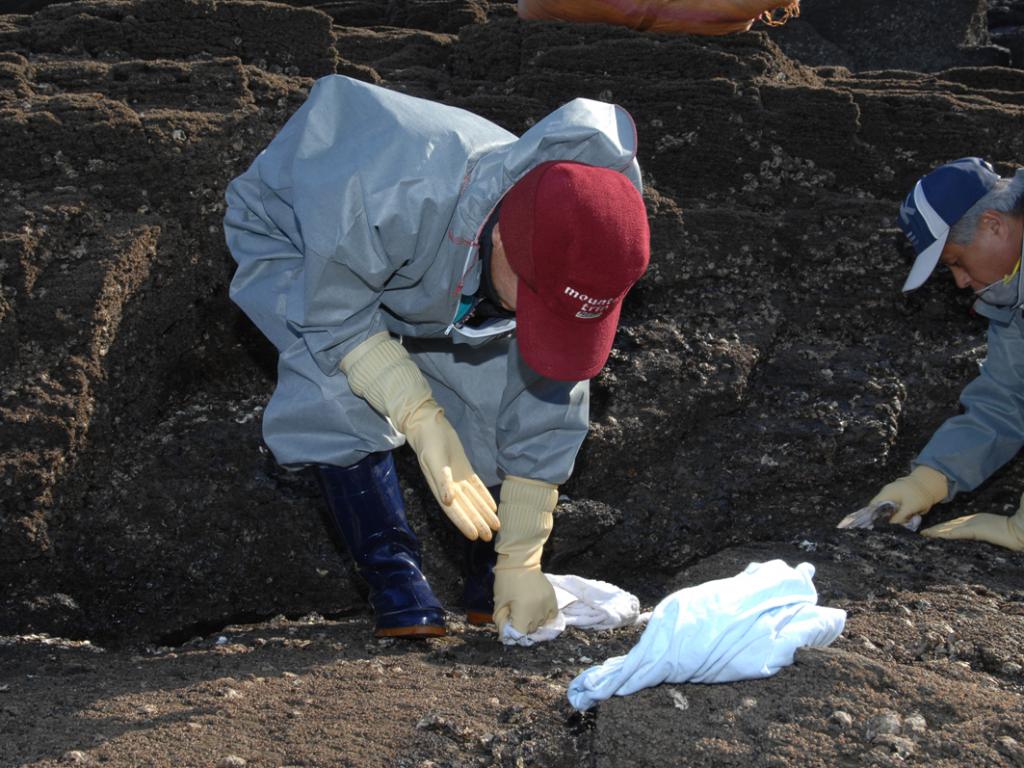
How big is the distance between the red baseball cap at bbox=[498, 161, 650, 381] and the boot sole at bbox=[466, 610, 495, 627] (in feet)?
2.19

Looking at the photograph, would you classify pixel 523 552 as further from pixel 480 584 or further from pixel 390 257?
pixel 390 257

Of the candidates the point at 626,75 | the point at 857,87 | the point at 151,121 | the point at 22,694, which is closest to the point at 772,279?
the point at 626,75

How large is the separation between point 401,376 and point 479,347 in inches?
11.7

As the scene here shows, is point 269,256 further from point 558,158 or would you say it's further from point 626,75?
point 626,75

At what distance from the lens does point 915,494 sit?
271 centimetres

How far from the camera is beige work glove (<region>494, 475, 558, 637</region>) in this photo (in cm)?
213

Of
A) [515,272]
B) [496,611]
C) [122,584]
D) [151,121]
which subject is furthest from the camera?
[151,121]

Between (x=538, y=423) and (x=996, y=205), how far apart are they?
1135 millimetres

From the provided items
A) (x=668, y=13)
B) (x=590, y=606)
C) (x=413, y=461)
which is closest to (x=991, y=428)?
(x=590, y=606)

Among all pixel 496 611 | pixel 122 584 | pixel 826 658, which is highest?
pixel 826 658

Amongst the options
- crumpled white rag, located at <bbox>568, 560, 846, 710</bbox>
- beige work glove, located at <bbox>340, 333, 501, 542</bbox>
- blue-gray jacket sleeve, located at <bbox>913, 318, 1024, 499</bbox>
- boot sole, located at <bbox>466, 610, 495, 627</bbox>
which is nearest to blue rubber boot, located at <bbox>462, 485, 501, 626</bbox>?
boot sole, located at <bbox>466, 610, 495, 627</bbox>

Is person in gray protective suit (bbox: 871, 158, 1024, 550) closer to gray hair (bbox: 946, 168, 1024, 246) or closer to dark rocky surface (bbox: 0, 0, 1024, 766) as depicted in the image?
gray hair (bbox: 946, 168, 1024, 246)

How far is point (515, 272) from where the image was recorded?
1855 mm

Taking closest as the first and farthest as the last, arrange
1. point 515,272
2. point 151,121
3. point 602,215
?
point 602,215, point 515,272, point 151,121
